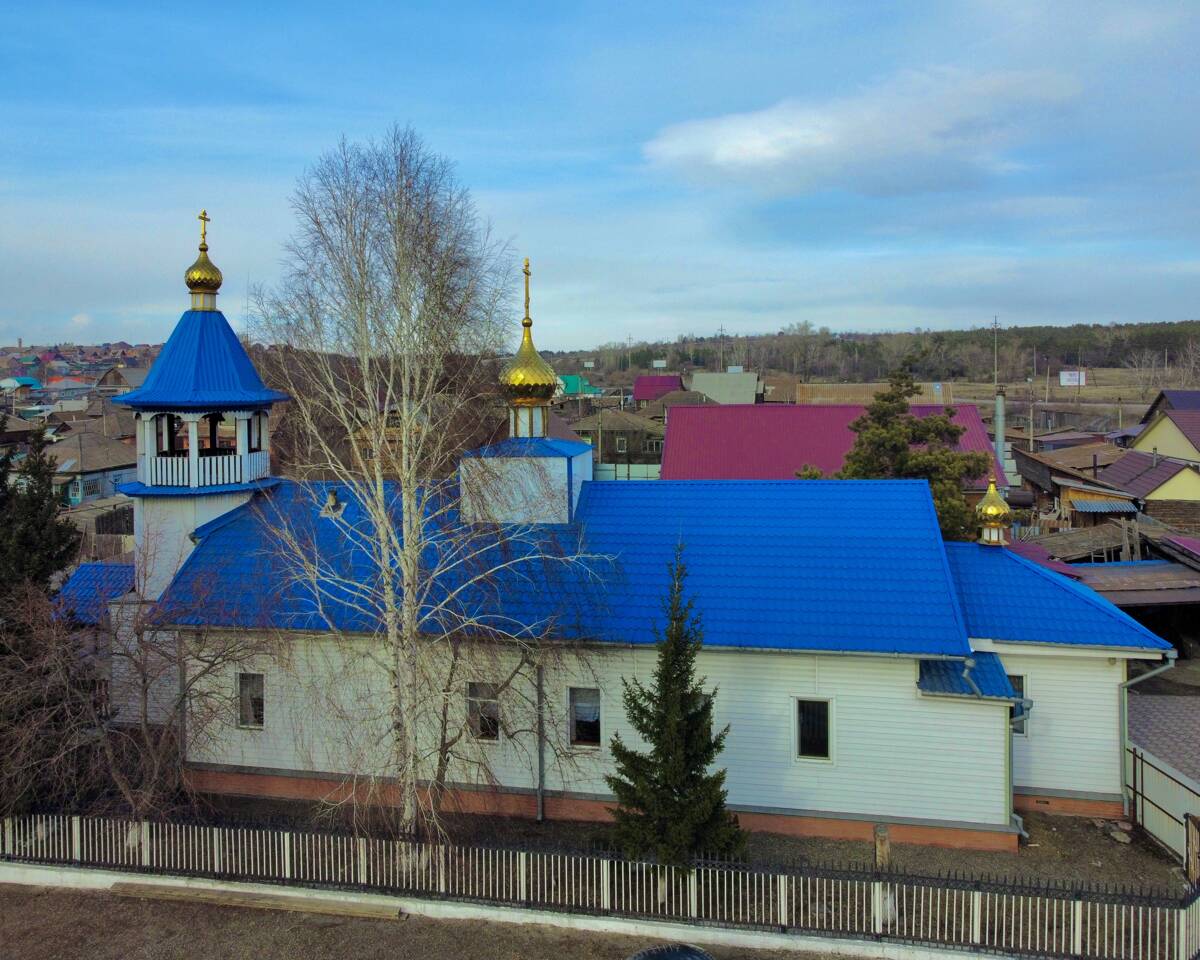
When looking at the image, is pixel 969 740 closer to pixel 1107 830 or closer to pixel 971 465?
pixel 1107 830

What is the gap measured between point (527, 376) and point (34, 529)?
955 centimetres

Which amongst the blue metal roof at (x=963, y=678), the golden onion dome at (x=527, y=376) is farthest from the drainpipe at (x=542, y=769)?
the blue metal roof at (x=963, y=678)

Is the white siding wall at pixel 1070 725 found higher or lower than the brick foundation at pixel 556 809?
higher

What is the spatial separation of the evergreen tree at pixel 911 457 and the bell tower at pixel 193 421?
572 inches

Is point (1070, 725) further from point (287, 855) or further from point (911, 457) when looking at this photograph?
point (287, 855)

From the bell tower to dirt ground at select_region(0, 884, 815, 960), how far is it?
6.26m

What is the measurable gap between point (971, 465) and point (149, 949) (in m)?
19.7

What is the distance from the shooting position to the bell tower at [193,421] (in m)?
16.5

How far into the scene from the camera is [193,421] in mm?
16688

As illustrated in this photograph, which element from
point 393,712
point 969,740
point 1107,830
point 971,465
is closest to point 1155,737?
point 1107,830

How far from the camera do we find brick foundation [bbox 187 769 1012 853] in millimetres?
13094

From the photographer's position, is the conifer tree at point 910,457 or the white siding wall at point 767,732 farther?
the conifer tree at point 910,457

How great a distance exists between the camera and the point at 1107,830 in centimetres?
1359

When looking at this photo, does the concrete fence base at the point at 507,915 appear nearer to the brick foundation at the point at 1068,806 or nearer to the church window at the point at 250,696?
the church window at the point at 250,696
